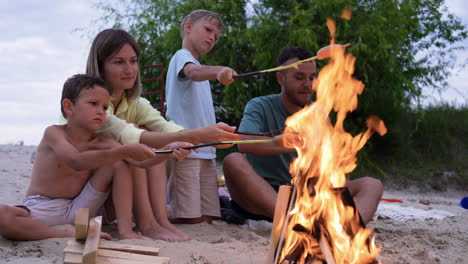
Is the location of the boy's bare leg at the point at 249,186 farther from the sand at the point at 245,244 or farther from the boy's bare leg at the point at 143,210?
the boy's bare leg at the point at 143,210

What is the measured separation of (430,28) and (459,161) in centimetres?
231

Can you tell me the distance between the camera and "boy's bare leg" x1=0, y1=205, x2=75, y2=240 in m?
2.72

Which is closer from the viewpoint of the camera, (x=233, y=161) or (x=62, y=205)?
(x=62, y=205)

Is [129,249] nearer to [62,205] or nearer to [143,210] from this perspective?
[143,210]

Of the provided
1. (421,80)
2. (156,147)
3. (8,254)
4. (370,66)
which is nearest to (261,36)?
(370,66)

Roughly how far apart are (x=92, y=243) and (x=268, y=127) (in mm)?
2022

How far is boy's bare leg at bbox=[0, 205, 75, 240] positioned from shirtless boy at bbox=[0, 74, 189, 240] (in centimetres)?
3

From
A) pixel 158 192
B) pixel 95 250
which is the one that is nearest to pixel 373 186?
pixel 158 192

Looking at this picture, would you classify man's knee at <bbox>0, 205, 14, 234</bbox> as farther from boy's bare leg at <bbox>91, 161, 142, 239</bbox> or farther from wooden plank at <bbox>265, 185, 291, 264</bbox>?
wooden plank at <bbox>265, 185, 291, 264</bbox>

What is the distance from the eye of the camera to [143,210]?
3.07 m

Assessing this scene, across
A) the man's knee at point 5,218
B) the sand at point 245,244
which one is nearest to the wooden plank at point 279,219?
the sand at point 245,244

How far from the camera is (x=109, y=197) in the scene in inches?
128

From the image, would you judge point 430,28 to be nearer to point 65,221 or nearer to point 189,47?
point 189,47

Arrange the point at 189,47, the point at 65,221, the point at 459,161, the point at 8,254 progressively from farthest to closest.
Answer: the point at 459,161 < the point at 189,47 < the point at 65,221 < the point at 8,254
